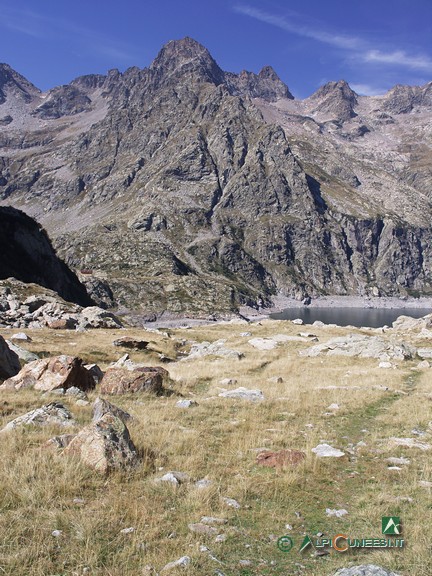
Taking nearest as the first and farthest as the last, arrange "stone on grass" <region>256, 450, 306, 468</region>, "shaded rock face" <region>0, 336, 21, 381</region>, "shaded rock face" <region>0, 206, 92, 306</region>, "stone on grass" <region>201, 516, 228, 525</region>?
"stone on grass" <region>201, 516, 228, 525</region>
"stone on grass" <region>256, 450, 306, 468</region>
"shaded rock face" <region>0, 336, 21, 381</region>
"shaded rock face" <region>0, 206, 92, 306</region>

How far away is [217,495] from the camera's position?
28.0 feet

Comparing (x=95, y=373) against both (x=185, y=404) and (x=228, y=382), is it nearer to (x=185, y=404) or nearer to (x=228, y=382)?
(x=185, y=404)

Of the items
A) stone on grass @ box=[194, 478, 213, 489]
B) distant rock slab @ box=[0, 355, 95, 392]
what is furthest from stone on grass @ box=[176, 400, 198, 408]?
stone on grass @ box=[194, 478, 213, 489]

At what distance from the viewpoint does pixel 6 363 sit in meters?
21.9

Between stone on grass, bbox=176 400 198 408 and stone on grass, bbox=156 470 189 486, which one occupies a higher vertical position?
stone on grass, bbox=156 470 189 486

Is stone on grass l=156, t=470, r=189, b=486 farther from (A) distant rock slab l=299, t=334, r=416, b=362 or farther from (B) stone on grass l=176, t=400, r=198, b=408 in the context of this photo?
(A) distant rock slab l=299, t=334, r=416, b=362

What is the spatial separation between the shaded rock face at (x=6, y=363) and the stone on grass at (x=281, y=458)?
16374 mm

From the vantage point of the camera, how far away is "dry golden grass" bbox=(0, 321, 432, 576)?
620cm

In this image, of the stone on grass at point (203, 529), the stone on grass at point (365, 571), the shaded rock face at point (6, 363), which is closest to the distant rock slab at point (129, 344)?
the shaded rock face at point (6, 363)

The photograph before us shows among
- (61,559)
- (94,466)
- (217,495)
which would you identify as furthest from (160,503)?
(61,559)

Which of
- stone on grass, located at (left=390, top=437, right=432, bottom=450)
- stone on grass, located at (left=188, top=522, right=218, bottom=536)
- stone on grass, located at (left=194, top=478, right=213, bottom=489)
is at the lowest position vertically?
→ stone on grass, located at (left=390, top=437, right=432, bottom=450)

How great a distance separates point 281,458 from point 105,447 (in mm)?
4714

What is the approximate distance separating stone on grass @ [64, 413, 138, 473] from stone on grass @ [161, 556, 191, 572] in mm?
3410

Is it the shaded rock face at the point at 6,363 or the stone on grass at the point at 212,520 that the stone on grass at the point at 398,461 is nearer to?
the stone on grass at the point at 212,520
